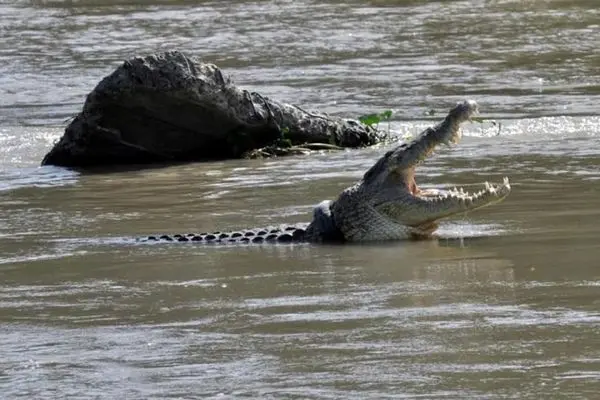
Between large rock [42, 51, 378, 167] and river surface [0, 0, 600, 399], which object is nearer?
river surface [0, 0, 600, 399]

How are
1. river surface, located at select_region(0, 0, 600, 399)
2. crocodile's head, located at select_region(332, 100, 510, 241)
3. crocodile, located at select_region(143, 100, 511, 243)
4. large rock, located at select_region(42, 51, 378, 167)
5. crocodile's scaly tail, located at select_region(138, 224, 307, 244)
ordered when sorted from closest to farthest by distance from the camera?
river surface, located at select_region(0, 0, 600, 399) → crocodile's scaly tail, located at select_region(138, 224, 307, 244) → crocodile, located at select_region(143, 100, 511, 243) → crocodile's head, located at select_region(332, 100, 510, 241) → large rock, located at select_region(42, 51, 378, 167)

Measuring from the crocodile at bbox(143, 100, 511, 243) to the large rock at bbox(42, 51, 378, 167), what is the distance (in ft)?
11.3

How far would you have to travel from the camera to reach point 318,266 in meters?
6.76

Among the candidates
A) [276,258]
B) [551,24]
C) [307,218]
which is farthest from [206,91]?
[551,24]

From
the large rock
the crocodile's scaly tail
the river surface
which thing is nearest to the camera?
the river surface

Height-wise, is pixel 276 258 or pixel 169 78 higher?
pixel 169 78

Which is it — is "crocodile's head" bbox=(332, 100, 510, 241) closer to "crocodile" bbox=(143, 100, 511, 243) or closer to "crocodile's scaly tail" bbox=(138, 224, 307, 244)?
"crocodile" bbox=(143, 100, 511, 243)

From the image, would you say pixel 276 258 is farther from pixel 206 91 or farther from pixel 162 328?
pixel 206 91

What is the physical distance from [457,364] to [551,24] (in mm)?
15001

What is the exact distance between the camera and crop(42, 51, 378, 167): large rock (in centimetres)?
1118

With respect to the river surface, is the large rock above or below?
above

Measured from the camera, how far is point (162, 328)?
5.44 metres

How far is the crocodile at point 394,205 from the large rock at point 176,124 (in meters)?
3.45

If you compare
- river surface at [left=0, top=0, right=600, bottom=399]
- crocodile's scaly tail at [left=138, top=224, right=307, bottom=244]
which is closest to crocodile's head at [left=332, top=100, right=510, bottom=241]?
river surface at [left=0, top=0, right=600, bottom=399]
